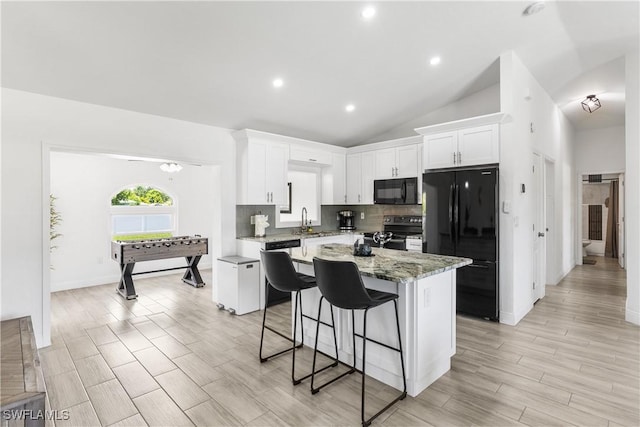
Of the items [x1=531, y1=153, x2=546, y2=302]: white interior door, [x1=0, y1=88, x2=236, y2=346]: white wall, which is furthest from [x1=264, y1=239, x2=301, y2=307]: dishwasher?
[x1=531, y1=153, x2=546, y2=302]: white interior door

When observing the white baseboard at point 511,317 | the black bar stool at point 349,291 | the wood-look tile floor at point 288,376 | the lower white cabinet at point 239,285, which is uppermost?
the black bar stool at point 349,291

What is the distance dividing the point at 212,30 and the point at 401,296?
2.69 metres

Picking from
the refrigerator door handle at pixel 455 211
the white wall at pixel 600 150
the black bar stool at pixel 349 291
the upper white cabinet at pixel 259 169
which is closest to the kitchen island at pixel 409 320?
the black bar stool at pixel 349 291

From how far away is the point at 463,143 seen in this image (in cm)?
415

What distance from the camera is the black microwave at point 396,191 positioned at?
17.0 feet

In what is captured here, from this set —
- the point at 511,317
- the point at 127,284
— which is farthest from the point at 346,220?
the point at 127,284

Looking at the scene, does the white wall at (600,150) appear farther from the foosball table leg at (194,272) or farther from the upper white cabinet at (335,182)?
the foosball table leg at (194,272)

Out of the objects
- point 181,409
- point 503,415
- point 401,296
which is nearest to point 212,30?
point 401,296

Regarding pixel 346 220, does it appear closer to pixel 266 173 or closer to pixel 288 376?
pixel 266 173

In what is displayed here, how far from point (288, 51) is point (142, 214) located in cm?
483

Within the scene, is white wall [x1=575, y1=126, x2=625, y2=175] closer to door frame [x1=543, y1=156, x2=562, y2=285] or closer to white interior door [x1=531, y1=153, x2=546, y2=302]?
door frame [x1=543, y1=156, x2=562, y2=285]

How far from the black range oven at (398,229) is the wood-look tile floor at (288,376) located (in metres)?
1.49

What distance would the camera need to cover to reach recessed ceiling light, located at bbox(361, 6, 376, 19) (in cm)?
289

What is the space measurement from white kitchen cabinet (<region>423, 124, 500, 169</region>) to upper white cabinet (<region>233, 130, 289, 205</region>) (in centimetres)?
215
